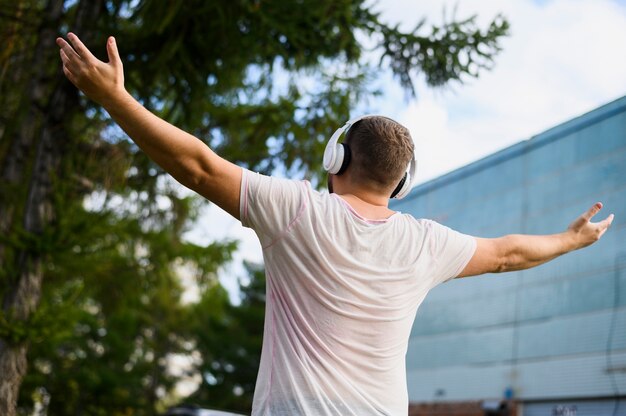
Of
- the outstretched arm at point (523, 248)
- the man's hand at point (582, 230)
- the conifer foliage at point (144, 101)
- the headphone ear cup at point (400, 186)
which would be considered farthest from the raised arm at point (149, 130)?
the conifer foliage at point (144, 101)

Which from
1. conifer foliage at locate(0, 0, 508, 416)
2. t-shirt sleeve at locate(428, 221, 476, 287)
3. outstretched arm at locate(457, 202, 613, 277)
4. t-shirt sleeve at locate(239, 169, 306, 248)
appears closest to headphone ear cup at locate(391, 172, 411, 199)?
t-shirt sleeve at locate(428, 221, 476, 287)

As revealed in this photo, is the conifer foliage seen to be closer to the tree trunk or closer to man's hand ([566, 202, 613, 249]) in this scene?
the tree trunk

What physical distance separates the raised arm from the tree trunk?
597cm

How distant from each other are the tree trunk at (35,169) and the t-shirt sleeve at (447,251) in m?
5.91

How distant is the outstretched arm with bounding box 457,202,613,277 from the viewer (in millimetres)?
2684

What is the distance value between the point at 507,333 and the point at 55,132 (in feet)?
52.2

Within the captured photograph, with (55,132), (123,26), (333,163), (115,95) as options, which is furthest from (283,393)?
(123,26)

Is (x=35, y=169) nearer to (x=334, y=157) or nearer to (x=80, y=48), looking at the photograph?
(x=334, y=157)

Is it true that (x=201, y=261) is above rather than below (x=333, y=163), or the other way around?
above

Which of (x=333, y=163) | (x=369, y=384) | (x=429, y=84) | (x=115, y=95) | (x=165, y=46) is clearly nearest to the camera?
(x=115, y=95)

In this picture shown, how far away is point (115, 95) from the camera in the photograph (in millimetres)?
2168

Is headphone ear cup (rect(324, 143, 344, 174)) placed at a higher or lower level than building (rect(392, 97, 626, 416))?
lower

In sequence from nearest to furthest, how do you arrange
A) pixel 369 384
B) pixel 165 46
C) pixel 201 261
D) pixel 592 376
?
1. pixel 369 384
2. pixel 165 46
3. pixel 201 261
4. pixel 592 376

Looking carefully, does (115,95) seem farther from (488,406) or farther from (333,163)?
(488,406)
